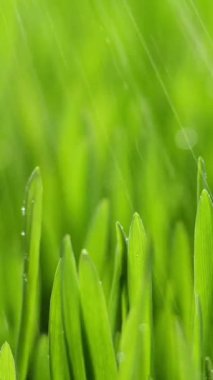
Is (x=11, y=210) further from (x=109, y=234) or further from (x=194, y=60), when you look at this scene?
(x=194, y=60)

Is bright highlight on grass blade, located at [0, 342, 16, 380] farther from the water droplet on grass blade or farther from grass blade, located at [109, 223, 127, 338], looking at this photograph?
the water droplet on grass blade

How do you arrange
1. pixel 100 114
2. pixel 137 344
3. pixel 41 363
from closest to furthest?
pixel 137 344 < pixel 41 363 < pixel 100 114

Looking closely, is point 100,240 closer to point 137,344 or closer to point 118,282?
point 118,282

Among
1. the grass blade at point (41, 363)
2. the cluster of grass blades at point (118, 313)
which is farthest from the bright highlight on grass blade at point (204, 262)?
the grass blade at point (41, 363)

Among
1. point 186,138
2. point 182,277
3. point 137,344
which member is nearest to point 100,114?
point 186,138

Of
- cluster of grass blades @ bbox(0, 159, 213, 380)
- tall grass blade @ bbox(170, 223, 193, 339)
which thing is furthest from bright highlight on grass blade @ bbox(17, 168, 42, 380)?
tall grass blade @ bbox(170, 223, 193, 339)
